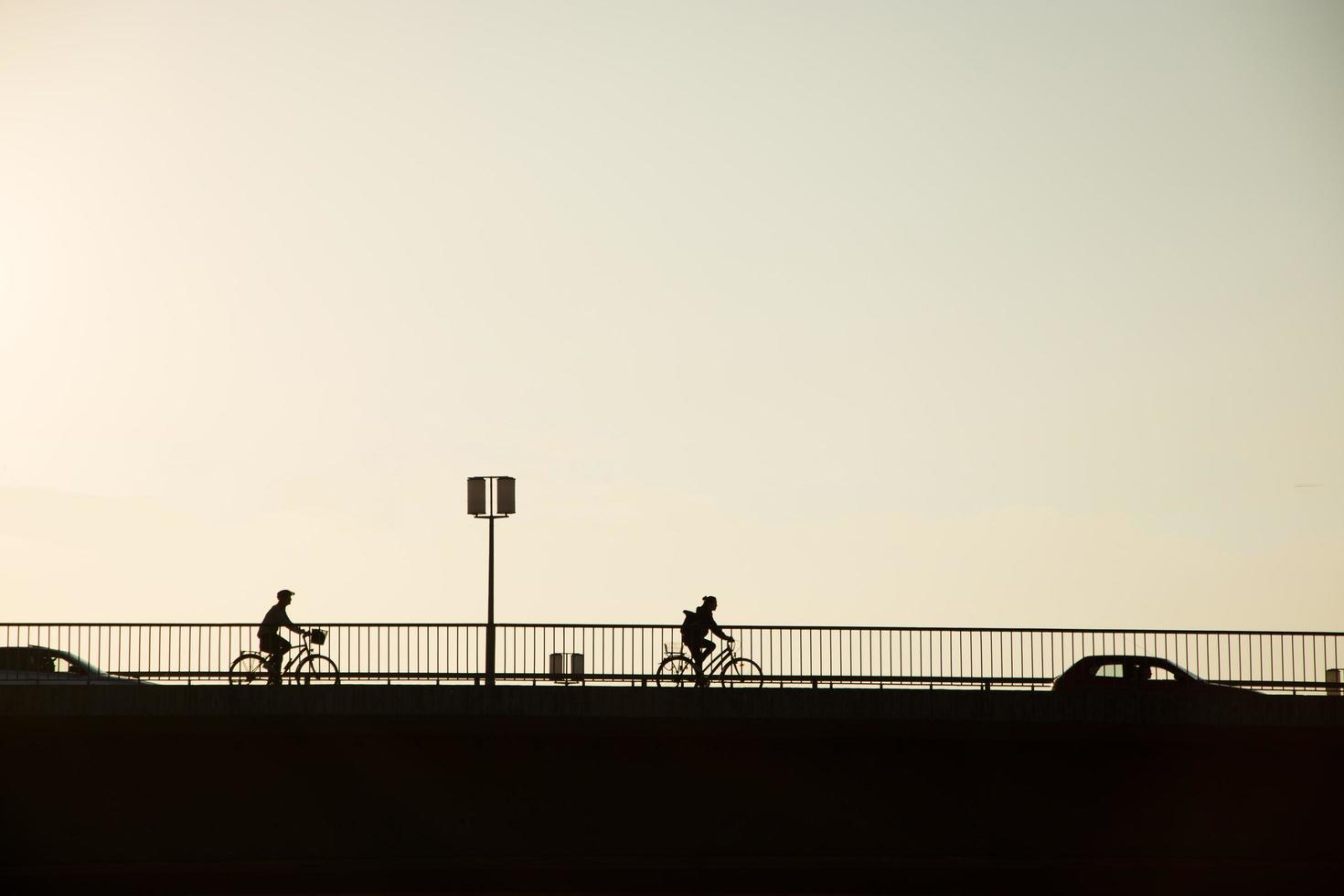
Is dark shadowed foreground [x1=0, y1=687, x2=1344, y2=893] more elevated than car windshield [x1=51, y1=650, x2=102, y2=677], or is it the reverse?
car windshield [x1=51, y1=650, x2=102, y2=677]

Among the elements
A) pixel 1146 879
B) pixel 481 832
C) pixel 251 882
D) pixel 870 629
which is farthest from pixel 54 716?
pixel 1146 879

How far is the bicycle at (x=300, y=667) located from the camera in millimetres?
30453

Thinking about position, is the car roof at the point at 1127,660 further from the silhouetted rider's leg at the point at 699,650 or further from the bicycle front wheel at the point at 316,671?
the bicycle front wheel at the point at 316,671

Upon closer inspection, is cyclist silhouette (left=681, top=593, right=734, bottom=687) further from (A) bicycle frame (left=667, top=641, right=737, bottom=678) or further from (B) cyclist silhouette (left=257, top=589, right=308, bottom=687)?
→ (B) cyclist silhouette (left=257, top=589, right=308, bottom=687)

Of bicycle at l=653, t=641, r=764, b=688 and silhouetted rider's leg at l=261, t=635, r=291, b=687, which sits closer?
silhouetted rider's leg at l=261, t=635, r=291, b=687

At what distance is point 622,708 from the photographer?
28.4m

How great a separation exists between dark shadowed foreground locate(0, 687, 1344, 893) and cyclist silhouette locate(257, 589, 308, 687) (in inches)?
92.6

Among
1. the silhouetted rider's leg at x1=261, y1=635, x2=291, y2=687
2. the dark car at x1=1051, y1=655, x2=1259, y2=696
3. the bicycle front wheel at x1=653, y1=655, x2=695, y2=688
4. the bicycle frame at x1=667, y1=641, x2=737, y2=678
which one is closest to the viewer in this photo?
the dark car at x1=1051, y1=655, x2=1259, y2=696

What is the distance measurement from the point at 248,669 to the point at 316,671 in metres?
1.04

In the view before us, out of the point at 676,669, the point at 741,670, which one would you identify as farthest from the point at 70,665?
the point at 741,670

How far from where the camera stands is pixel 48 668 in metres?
30.5

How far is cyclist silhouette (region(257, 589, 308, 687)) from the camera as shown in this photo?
30.7 m

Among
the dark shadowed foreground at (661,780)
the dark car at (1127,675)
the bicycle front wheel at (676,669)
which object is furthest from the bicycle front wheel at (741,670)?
the dark car at (1127,675)

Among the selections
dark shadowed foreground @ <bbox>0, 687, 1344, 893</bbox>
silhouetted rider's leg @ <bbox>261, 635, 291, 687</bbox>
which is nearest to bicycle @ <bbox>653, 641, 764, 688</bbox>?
dark shadowed foreground @ <bbox>0, 687, 1344, 893</bbox>
